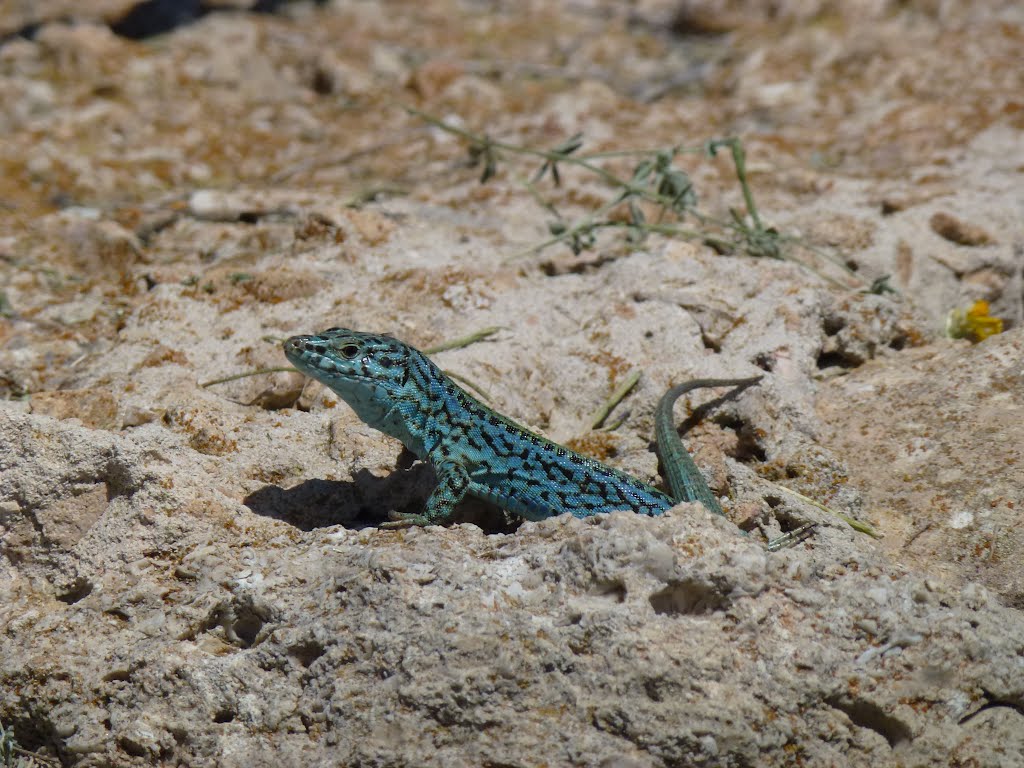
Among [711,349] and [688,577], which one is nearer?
[688,577]

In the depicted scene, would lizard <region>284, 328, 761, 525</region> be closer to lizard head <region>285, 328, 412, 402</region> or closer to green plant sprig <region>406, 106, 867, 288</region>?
lizard head <region>285, 328, 412, 402</region>

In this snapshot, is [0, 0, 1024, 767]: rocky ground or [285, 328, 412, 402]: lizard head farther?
[285, 328, 412, 402]: lizard head

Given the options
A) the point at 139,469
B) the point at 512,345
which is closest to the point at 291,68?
the point at 512,345

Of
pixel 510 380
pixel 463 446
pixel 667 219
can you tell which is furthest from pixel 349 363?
pixel 667 219

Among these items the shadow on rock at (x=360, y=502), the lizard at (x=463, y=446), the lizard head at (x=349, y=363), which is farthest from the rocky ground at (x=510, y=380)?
the lizard head at (x=349, y=363)

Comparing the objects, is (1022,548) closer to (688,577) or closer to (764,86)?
(688,577)

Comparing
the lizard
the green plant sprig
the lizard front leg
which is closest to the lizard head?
the lizard

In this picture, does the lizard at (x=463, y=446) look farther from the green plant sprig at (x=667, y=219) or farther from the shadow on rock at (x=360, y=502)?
the green plant sprig at (x=667, y=219)
